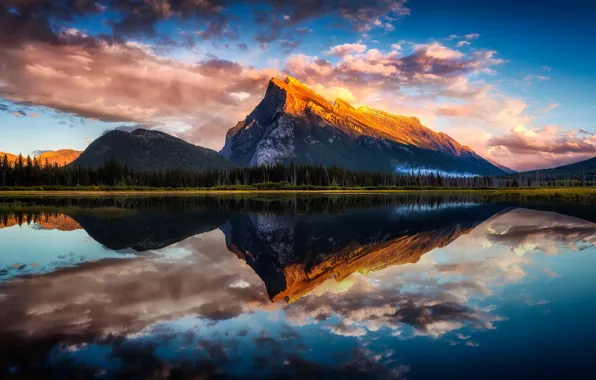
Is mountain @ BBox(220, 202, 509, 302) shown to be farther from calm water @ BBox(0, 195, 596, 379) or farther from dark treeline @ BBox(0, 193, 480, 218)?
dark treeline @ BBox(0, 193, 480, 218)

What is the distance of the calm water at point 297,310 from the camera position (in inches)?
372

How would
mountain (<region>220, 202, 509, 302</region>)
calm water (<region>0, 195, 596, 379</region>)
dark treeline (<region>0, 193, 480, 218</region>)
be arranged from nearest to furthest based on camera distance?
calm water (<region>0, 195, 596, 379</region>) < mountain (<region>220, 202, 509, 302</region>) < dark treeline (<region>0, 193, 480, 218</region>)

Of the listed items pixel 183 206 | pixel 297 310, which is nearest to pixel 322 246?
pixel 297 310

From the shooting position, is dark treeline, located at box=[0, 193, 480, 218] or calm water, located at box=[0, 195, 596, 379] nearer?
calm water, located at box=[0, 195, 596, 379]

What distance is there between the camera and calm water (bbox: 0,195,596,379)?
372 inches

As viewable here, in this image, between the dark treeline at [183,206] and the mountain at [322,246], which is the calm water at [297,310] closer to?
the mountain at [322,246]

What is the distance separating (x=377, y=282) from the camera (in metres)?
17.2

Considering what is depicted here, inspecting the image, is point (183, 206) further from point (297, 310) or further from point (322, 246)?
point (297, 310)

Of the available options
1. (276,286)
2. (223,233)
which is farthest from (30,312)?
(223,233)

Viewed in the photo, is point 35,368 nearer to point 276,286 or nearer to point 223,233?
point 276,286

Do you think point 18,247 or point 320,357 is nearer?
point 320,357

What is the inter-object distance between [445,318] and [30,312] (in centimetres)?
1332

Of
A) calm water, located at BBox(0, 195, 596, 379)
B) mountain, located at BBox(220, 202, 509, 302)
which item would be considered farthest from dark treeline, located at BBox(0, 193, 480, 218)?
calm water, located at BBox(0, 195, 596, 379)

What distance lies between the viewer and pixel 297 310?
13422mm
